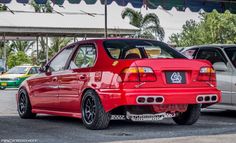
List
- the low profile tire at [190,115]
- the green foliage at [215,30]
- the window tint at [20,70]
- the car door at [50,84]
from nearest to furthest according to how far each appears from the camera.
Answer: the low profile tire at [190,115] < the car door at [50,84] < the window tint at [20,70] < the green foliage at [215,30]

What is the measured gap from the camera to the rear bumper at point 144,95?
7875 millimetres

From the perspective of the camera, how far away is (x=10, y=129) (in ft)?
27.8

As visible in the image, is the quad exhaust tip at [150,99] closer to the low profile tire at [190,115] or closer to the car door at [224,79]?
the low profile tire at [190,115]

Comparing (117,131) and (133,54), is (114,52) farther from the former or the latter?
(117,131)

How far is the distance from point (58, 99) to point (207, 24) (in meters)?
53.1

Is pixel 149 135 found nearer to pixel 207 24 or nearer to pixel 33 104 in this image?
pixel 33 104

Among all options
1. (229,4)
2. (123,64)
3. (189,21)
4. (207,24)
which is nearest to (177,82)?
(123,64)

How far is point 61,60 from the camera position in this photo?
9.65 meters

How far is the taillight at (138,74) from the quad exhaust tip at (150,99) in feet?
0.84

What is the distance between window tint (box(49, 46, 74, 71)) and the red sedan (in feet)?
0.08

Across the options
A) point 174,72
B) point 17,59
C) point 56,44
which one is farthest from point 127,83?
point 56,44

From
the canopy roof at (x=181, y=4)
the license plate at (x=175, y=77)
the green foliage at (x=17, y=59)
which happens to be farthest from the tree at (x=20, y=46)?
the license plate at (x=175, y=77)

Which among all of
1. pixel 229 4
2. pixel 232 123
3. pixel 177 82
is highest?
pixel 229 4

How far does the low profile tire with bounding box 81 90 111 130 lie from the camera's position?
8227 mm
